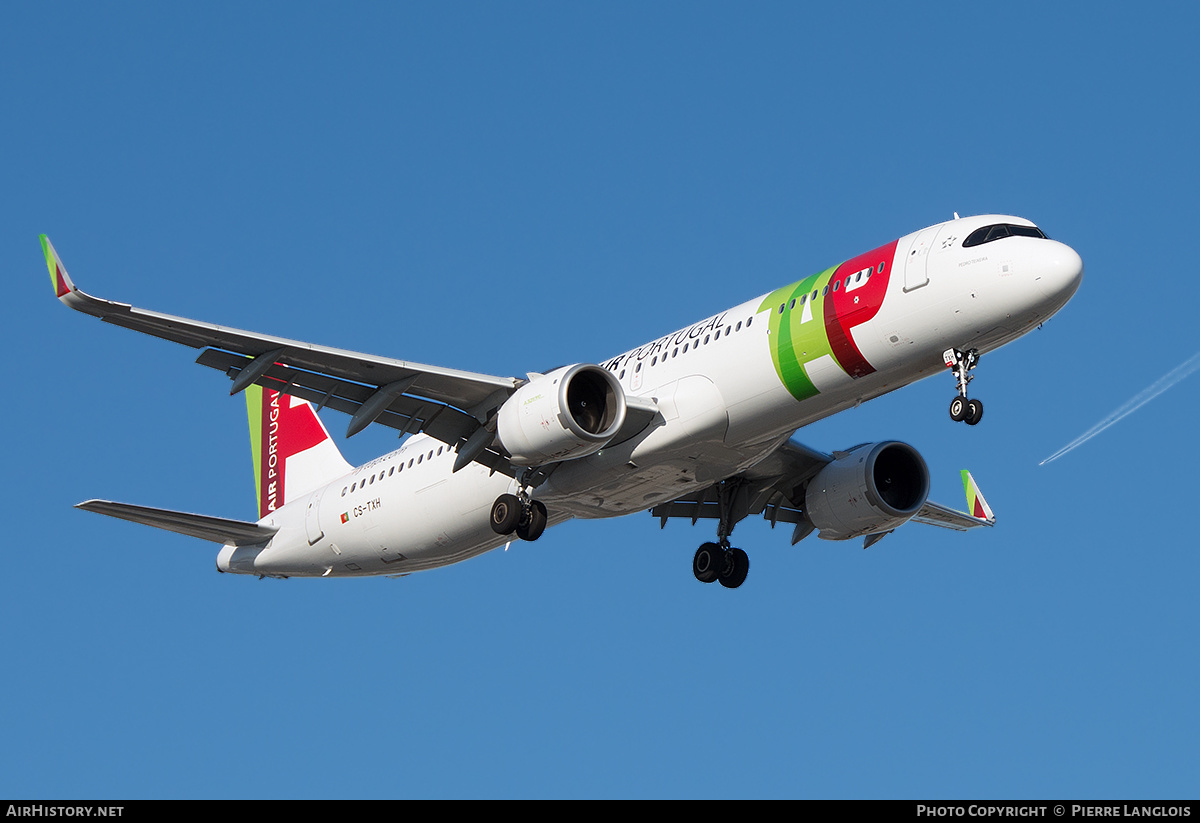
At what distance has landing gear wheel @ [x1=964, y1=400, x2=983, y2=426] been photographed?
2638 centimetres

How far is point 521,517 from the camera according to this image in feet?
98.6

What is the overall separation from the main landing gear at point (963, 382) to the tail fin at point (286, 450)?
1719cm

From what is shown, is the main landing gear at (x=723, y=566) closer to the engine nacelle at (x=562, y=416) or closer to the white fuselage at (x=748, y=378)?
the white fuselage at (x=748, y=378)

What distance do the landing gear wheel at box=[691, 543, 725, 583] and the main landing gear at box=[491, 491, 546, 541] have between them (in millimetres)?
5921

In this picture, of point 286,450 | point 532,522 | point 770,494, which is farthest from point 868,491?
point 286,450

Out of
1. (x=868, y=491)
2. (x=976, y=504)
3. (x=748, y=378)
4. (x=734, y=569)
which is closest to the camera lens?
(x=748, y=378)

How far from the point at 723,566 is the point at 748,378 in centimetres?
783

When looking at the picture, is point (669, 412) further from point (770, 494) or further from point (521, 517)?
point (770, 494)

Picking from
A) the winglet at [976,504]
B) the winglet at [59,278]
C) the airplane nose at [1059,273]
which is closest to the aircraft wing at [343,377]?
the winglet at [59,278]

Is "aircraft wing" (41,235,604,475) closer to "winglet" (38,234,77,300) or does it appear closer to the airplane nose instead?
"winglet" (38,234,77,300)
